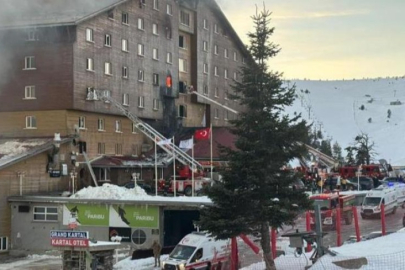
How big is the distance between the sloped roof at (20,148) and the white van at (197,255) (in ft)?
55.0

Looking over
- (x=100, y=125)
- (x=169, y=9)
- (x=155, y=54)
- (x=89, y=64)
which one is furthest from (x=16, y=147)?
(x=169, y=9)

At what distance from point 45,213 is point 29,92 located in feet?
36.9

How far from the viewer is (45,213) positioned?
3766cm

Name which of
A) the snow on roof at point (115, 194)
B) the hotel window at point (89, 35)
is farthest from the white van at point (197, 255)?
the hotel window at point (89, 35)

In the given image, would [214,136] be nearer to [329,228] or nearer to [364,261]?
[329,228]

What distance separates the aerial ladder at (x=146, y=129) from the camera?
4514 centimetres

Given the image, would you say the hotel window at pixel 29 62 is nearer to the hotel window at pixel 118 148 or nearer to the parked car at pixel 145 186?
the hotel window at pixel 118 148

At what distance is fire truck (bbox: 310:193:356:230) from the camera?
28438 mm

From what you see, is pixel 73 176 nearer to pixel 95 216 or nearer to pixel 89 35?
pixel 95 216

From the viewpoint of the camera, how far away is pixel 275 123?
20.3 meters

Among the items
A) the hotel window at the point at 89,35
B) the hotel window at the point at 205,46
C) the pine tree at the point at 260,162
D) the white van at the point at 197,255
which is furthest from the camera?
the hotel window at the point at 205,46

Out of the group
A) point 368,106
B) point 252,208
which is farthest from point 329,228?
point 368,106

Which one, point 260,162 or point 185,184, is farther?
point 185,184

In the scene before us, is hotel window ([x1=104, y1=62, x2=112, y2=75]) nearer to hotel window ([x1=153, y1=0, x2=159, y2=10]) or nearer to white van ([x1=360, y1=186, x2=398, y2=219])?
hotel window ([x1=153, y1=0, x2=159, y2=10])
